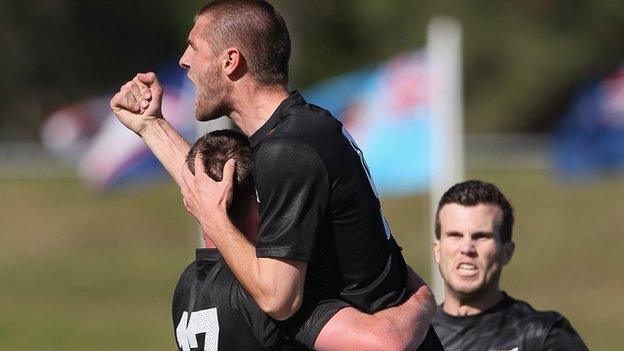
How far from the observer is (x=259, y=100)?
6012 millimetres

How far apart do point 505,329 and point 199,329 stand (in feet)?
7.10

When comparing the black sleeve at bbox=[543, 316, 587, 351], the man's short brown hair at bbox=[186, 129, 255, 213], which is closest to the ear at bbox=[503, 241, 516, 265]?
the black sleeve at bbox=[543, 316, 587, 351]

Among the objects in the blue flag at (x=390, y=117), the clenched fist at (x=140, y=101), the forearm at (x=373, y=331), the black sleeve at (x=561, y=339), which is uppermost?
the blue flag at (x=390, y=117)

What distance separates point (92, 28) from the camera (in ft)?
198

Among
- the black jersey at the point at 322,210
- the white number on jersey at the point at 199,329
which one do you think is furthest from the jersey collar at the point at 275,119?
the white number on jersey at the point at 199,329

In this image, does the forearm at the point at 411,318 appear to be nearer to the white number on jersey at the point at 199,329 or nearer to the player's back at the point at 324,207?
the player's back at the point at 324,207

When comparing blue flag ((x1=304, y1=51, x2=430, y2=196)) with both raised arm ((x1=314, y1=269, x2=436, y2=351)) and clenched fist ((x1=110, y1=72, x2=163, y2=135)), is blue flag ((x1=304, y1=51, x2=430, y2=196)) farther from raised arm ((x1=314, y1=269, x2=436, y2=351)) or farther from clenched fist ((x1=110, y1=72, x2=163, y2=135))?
raised arm ((x1=314, y1=269, x2=436, y2=351))

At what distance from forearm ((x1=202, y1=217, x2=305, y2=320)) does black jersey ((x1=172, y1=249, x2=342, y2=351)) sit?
18 cm

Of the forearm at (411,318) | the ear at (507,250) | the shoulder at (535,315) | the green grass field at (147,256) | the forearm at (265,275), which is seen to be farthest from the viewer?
the green grass field at (147,256)

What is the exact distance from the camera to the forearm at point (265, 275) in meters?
5.64

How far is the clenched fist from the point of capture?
681 centimetres

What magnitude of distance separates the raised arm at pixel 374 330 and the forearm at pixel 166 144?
133 cm

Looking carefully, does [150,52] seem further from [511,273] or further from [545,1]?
[511,273]

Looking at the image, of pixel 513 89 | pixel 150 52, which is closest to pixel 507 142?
pixel 513 89
